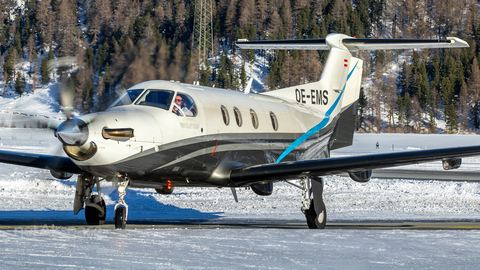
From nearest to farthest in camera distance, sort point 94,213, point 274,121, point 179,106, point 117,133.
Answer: point 117,133 → point 179,106 → point 94,213 → point 274,121

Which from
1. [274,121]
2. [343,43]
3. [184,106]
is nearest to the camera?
[184,106]

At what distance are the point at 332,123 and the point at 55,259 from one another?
12.8 meters

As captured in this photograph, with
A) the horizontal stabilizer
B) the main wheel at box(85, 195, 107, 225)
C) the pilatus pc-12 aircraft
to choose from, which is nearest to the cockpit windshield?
the pilatus pc-12 aircraft

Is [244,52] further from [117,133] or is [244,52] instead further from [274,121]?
[117,133]

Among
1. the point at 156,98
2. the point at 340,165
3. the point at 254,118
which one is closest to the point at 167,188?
the point at 156,98

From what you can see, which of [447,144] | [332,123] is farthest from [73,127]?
[447,144]

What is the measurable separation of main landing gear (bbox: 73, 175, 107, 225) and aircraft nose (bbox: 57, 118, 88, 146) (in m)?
3.40

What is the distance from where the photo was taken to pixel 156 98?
1138 centimetres

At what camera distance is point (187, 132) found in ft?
37.8

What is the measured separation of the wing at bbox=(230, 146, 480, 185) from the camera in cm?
1152

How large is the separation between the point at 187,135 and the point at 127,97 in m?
1.58

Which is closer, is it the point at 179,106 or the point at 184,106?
the point at 179,106

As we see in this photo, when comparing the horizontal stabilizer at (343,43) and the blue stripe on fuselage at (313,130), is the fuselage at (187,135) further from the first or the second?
the horizontal stabilizer at (343,43)

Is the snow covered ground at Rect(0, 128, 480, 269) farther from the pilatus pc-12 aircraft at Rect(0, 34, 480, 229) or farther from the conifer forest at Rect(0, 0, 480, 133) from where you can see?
the conifer forest at Rect(0, 0, 480, 133)
